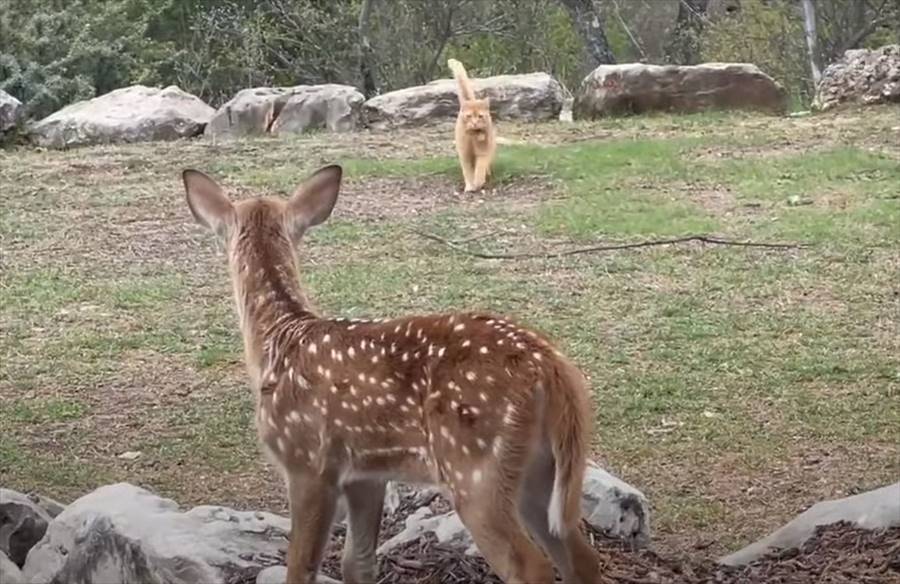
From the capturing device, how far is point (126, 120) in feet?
50.5

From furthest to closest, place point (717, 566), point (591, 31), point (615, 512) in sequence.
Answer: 1. point (591, 31)
2. point (615, 512)
3. point (717, 566)

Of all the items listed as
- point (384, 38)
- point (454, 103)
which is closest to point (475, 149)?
point (454, 103)

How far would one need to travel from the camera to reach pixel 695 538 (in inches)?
227

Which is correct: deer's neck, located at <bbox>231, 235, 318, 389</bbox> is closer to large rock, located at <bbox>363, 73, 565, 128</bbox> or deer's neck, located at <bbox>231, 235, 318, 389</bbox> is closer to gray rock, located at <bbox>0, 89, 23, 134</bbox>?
gray rock, located at <bbox>0, 89, 23, 134</bbox>

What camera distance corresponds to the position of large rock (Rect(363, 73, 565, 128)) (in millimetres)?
15922

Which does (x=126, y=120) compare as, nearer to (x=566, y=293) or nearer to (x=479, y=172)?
(x=479, y=172)

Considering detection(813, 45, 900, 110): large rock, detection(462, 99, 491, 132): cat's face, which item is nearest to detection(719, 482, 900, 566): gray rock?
detection(462, 99, 491, 132): cat's face

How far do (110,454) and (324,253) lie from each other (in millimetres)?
3733

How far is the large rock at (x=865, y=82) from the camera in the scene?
15.8 meters

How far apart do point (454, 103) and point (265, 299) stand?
11.6 m

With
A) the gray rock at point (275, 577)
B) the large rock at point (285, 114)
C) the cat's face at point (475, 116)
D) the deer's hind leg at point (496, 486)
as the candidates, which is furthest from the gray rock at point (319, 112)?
the deer's hind leg at point (496, 486)

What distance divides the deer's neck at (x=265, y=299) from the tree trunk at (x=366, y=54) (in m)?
17.4

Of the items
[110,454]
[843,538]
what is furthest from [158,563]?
[110,454]

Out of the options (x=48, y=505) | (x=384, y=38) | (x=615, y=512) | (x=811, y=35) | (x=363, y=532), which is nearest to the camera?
(x=363, y=532)
